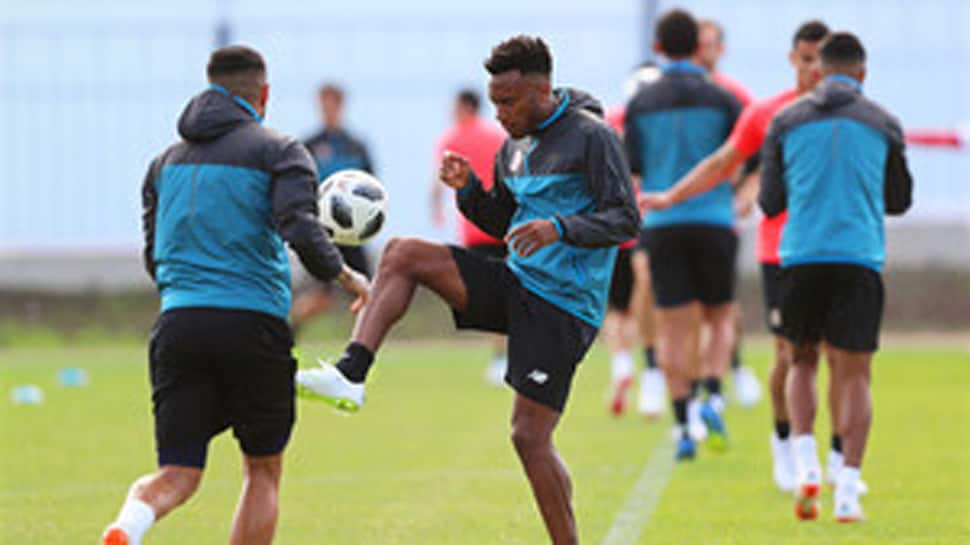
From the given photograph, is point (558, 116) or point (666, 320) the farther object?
point (666, 320)

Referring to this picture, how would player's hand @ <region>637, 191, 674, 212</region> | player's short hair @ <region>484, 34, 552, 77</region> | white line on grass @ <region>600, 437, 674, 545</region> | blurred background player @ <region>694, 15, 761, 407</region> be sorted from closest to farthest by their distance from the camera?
player's short hair @ <region>484, 34, 552, 77</region>
white line on grass @ <region>600, 437, 674, 545</region>
player's hand @ <region>637, 191, 674, 212</region>
blurred background player @ <region>694, 15, 761, 407</region>

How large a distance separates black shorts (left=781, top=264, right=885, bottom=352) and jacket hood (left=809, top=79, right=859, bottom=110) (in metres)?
0.70

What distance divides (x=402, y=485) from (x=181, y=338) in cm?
376

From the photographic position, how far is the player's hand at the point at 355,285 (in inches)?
270

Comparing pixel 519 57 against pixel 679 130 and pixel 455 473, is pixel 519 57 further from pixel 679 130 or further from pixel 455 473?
pixel 679 130

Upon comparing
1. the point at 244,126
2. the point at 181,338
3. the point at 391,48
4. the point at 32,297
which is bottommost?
the point at 32,297

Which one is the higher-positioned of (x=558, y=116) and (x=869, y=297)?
(x=558, y=116)

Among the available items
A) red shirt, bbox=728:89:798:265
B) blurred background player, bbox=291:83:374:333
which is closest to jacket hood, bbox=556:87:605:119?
red shirt, bbox=728:89:798:265

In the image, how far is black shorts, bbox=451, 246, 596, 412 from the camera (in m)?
6.85

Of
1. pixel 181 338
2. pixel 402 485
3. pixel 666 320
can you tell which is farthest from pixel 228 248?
pixel 666 320

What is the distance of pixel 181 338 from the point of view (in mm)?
6613

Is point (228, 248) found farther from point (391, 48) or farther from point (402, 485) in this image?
point (391, 48)

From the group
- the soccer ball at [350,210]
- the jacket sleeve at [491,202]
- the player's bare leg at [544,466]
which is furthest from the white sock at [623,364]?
the player's bare leg at [544,466]

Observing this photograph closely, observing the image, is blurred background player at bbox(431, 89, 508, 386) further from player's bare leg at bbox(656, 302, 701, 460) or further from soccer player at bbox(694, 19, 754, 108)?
player's bare leg at bbox(656, 302, 701, 460)
